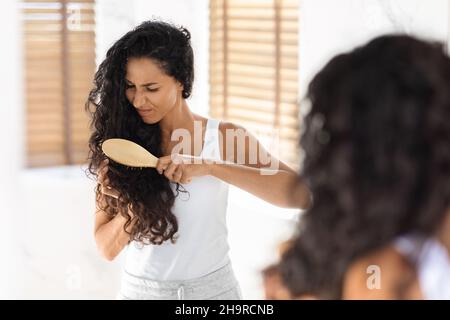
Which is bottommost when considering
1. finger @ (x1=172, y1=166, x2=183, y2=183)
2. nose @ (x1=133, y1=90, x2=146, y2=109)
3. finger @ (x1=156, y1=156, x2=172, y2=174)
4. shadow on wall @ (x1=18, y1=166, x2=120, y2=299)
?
shadow on wall @ (x1=18, y1=166, x2=120, y2=299)

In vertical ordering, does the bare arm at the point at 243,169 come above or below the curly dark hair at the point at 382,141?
below

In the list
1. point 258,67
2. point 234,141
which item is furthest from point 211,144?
point 258,67

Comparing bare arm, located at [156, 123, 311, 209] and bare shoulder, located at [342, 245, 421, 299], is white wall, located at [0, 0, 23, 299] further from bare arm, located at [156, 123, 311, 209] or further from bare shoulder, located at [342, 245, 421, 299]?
bare shoulder, located at [342, 245, 421, 299]

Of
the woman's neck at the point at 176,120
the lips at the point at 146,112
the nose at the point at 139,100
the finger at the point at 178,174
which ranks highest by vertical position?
the nose at the point at 139,100

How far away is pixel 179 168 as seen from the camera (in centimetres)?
99

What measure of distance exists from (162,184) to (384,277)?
554 millimetres

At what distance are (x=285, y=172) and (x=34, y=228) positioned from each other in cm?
88

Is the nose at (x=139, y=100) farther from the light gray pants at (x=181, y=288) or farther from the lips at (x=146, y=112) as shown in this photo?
the light gray pants at (x=181, y=288)

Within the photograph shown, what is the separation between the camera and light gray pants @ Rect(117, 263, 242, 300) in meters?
1.02

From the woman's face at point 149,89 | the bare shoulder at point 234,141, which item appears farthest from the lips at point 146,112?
the bare shoulder at point 234,141

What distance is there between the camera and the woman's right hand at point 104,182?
1042 millimetres

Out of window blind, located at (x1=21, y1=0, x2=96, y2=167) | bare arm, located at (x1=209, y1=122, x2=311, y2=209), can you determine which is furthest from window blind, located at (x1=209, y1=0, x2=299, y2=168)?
bare arm, located at (x1=209, y1=122, x2=311, y2=209)

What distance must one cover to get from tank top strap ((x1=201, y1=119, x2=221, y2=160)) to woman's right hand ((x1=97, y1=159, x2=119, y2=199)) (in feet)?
0.48

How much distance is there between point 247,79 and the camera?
1.85 m
